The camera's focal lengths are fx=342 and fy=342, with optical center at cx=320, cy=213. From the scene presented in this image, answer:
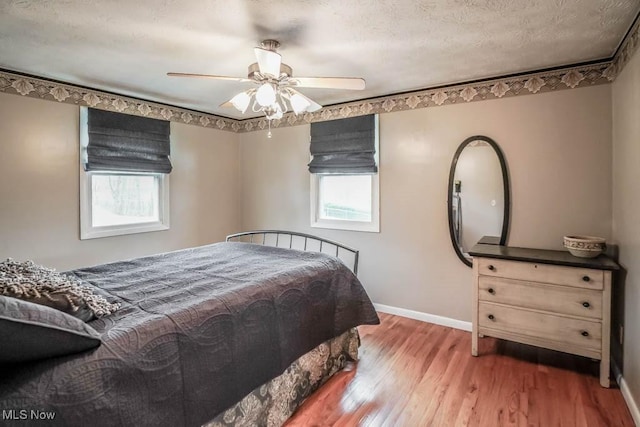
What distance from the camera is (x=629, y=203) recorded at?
2139 mm

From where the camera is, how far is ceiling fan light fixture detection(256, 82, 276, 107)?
81.5 inches

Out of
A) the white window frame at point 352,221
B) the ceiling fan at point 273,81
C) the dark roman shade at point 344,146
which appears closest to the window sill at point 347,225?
the white window frame at point 352,221

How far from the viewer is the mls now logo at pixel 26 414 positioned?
0.96m

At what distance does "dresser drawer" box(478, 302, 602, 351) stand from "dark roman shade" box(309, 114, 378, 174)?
1.77 metres

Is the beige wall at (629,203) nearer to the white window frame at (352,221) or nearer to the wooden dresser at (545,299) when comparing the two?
the wooden dresser at (545,299)

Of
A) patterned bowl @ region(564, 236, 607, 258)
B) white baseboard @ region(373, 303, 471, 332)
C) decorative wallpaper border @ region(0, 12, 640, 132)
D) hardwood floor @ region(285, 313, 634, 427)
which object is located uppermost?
decorative wallpaper border @ region(0, 12, 640, 132)

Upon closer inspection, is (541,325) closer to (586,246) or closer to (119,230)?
(586,246)

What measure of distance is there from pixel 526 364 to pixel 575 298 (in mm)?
625

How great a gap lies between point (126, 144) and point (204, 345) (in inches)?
112

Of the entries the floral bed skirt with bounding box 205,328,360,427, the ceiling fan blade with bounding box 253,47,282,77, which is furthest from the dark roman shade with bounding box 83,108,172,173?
the floral bed skirt with bounding box 205,328,360,427

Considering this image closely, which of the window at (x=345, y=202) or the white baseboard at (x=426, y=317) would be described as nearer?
the white baseboard at (x=426, y=317)

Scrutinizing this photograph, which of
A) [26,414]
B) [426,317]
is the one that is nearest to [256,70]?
[26,414]

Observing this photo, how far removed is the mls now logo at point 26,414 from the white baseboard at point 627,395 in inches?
108

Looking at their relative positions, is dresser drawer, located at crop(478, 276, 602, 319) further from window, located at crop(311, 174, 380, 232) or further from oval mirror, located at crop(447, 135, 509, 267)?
window, located at crop(311, 174, 380, 232)
